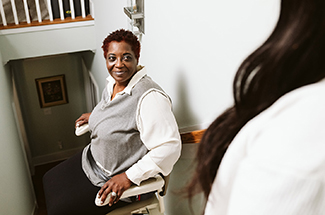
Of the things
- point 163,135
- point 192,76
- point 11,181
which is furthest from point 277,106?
point 11,181

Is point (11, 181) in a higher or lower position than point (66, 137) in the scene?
higher

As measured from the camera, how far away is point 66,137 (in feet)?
18.2

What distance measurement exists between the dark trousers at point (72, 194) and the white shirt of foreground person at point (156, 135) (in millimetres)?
393

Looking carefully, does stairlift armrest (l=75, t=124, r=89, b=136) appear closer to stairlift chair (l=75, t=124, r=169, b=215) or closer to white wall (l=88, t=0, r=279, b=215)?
stairlift chair (l=75, t=124, r=169, b=215)

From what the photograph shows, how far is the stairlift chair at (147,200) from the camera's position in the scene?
152 centimetres

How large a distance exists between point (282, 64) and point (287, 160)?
14 centimetres

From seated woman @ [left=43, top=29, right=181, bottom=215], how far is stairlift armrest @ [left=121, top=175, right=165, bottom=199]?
45 mm

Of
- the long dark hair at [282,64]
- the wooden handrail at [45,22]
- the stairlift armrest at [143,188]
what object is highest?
the long dark hair at [282,64]

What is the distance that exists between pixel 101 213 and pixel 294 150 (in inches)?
60.2

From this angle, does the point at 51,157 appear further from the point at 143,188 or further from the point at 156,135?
the point at 156,135

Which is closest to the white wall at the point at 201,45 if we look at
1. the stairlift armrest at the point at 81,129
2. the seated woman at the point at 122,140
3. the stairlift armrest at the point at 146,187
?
the seated woman at the point at 122,140

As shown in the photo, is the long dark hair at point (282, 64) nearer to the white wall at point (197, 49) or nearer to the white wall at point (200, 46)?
the white wall at point (197, 49)

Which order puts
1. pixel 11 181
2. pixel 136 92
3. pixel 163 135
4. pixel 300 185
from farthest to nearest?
1. pixel 11 181
2. pixel 136 92
3. pixel 163 135
4. pixel 300 185

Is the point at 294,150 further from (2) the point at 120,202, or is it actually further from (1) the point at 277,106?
(2) the point at 120,202
